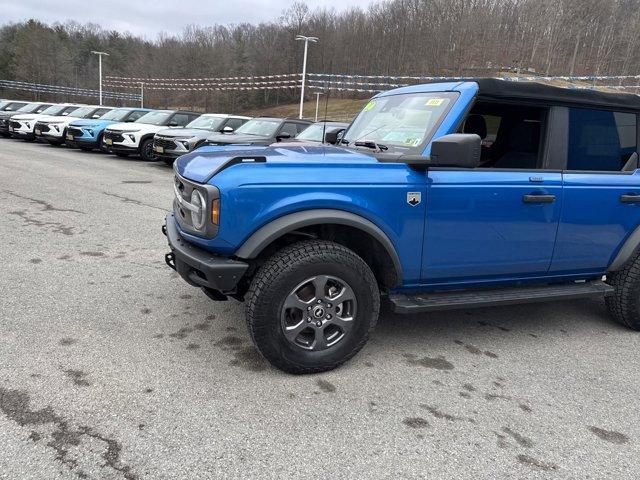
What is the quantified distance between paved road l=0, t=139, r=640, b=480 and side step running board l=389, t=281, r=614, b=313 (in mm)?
404

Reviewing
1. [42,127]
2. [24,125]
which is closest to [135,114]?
[42,127]

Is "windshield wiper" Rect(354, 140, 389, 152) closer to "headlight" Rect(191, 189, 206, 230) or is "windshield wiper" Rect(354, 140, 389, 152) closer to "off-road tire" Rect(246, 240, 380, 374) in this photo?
"off-road tire" Rect(246, 240, 380, 374)

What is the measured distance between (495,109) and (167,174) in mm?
10133

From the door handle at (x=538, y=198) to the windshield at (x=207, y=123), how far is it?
11.9 meters

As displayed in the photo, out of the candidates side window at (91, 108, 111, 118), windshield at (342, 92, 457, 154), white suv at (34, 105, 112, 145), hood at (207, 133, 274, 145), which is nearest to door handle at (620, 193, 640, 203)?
windshield at (342, 92, 457, 154)

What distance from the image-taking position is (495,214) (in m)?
3.55

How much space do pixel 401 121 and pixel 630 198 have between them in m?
1.93

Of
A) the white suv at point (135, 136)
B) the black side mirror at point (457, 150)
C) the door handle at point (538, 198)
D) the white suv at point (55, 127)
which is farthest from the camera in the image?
the white suv at point (55, 127)

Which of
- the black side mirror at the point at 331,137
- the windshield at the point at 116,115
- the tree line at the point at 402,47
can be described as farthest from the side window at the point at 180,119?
the tree line at the point at 402,47

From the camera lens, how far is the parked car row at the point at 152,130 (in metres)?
12.9

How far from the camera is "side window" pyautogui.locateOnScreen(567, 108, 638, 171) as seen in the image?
3984 millimetres

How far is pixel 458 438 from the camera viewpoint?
2.68 metres

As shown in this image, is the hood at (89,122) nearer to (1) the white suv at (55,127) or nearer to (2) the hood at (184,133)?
(1) the white suv at (55,127)

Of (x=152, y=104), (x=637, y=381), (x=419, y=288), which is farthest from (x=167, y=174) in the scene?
(x=152, y=104)
